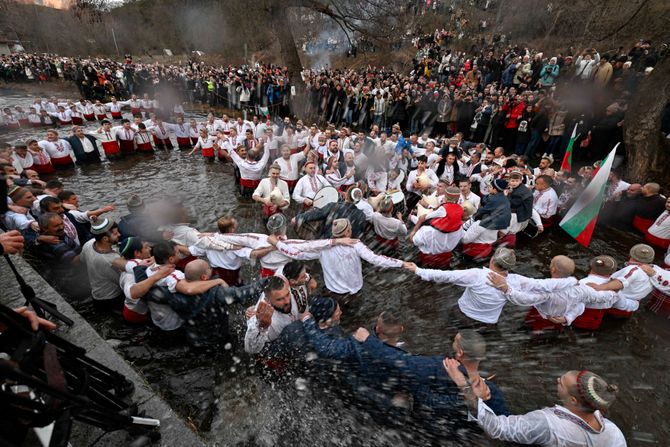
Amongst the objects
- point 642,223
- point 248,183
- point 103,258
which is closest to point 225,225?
point 103,258

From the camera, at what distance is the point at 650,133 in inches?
337

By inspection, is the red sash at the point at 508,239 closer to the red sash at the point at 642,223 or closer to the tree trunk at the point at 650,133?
the red sash at the point at 642,223

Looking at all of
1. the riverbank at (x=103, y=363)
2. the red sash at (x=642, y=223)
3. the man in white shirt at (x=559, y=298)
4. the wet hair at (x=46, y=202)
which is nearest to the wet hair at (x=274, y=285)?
the riverbank at (x=103, y=363)

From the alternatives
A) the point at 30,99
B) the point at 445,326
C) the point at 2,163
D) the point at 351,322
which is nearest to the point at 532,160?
the point at 445,326

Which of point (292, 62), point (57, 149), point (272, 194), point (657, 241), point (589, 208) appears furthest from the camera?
point (292, 62)

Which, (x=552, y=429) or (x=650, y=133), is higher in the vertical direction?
(x=650, y=133)

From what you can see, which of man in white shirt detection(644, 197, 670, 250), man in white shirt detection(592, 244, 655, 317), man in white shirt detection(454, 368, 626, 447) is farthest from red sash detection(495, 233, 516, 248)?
man in white shirt detection(454, 368, 626, 447)

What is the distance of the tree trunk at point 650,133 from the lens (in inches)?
330

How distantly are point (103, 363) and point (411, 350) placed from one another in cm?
352

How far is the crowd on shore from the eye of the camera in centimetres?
288

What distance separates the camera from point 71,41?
159ft

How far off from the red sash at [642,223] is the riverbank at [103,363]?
9113mm

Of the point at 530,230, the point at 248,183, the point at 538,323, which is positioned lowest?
the point at 538,323

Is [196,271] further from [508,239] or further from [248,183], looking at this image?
[248,183]
